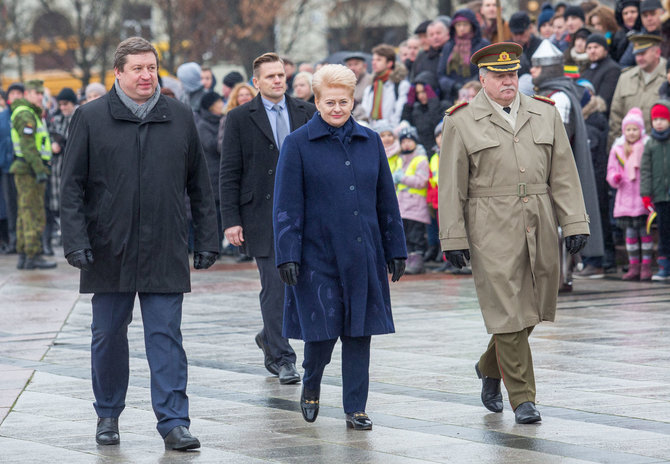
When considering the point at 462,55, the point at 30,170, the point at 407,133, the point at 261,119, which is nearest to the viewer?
the point at 261,119

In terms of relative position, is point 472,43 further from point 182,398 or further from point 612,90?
point 182,398

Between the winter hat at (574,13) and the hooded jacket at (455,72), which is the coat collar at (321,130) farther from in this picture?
the winter hat at (574,13)

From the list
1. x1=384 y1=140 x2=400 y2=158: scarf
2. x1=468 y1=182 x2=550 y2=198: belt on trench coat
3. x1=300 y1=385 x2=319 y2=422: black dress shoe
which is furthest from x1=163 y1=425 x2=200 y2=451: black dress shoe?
x1=384 y1=140 x2=400 y2=158: scarf

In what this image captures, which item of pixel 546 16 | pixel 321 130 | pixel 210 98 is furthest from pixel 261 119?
pixel 546 16

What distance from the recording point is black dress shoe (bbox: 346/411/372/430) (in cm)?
695

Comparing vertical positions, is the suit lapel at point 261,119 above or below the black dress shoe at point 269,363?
above

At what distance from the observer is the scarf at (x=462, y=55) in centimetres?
1633

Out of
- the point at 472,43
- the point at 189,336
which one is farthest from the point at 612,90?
the point at 189,336

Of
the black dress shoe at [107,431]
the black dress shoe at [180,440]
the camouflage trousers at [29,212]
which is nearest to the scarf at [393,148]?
the camouflage trousers at [29,212]

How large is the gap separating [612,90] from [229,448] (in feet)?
32.6

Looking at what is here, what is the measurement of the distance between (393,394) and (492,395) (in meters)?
0.78

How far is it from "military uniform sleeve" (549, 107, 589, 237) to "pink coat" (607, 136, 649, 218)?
21.7ft

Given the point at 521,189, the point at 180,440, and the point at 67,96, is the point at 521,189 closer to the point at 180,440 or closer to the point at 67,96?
the point at 180,440

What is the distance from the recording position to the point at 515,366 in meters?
7.20
